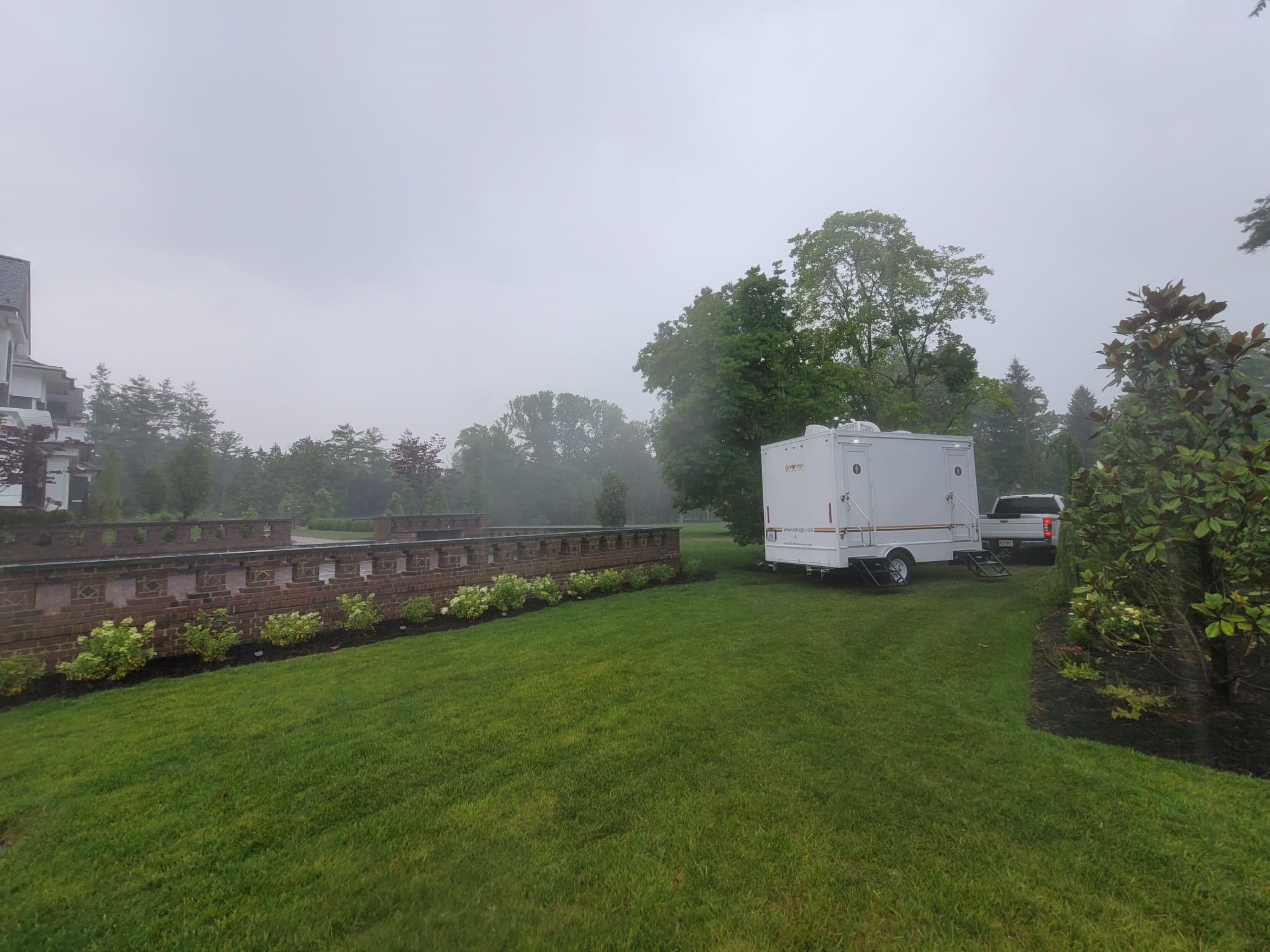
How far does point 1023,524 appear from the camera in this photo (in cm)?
1336

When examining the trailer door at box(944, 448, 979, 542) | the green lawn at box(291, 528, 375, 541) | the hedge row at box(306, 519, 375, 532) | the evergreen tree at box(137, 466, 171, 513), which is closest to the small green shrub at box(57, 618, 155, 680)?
the trailer door at box(944, 448, 979, 542)

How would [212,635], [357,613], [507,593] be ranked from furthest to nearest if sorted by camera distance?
1. [507,593]
2. [357,613]
3. [212,635]

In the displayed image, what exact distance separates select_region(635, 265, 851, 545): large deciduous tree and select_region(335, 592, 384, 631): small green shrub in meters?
7.97

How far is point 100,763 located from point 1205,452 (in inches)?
257

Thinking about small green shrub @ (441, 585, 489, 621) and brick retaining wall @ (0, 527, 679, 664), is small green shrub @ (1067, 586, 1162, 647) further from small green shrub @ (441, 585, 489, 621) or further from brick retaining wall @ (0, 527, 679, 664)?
brick retaining wall @ (0, 527, 679, 664)

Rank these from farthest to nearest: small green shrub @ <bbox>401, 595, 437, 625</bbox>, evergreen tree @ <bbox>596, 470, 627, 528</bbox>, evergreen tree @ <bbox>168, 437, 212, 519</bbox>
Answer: evergreen tree @ <bbox>168, 437, 212, 519</bbox> < evergreen tree @ <bbox>596, 470, 627, 528</bbox> < small green shrub @ <bbox>401, 595, 437, 625</bbox>

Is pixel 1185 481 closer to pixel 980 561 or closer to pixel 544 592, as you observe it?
pixel 544 592

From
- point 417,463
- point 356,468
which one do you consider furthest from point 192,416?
point 417,463

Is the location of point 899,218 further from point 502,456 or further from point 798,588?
point 502,456

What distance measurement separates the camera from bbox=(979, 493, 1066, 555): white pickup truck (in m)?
13.1

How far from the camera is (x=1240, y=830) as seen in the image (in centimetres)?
A: 243

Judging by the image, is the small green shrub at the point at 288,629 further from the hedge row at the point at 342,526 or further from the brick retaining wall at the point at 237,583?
the hedge row at the point at 342,526

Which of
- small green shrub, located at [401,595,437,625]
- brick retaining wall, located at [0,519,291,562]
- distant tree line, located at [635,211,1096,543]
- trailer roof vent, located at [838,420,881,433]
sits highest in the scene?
distant tree line, located at [635,211,1096,543]

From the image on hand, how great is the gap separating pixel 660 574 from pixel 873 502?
390 cm
